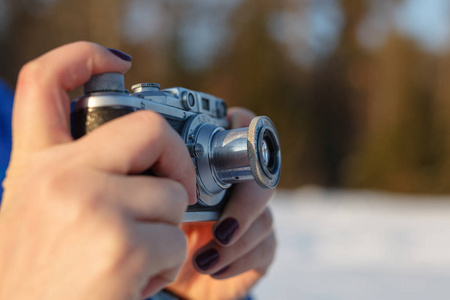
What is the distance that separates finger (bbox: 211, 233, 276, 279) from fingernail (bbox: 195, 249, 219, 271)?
3 cm

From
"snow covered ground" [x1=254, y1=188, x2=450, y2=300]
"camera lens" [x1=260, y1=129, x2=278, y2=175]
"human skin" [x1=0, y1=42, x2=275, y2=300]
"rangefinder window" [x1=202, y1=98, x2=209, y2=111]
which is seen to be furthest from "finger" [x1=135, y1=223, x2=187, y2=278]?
"snow covered ground" [x1=254, y1=188, x2=450, y2=300]

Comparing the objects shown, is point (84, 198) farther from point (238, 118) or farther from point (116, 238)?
point (238, 118)

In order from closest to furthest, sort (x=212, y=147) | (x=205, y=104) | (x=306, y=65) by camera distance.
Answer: (x=212, y=147)
(x=205, y=104)
(x=306, y=65)

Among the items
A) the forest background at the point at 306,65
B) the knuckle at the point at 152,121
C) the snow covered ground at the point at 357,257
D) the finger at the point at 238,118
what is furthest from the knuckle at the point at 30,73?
the forest background at the point at 306,65

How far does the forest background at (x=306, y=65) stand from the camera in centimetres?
702

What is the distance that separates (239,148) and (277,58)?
26.9ft

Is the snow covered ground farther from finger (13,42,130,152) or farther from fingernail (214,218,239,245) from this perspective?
finger (13,42,130,152)

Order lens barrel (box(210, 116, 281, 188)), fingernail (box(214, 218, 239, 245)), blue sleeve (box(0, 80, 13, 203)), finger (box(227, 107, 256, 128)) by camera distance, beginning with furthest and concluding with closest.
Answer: blue sleeve (box(0, 80, 13, 203)) → finger (box(227, 107, 256, 128)) → fingernail (box(214, 218, 239, 245)) → lens barrel (box(210, 116, 281, 188))

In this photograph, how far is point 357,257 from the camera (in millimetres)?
2482

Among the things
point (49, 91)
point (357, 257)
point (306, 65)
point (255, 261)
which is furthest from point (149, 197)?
point (306, 65)

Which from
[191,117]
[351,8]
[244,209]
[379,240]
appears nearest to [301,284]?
[379,240]

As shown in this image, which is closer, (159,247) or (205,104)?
(159,247)

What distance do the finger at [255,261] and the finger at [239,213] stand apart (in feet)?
0.21

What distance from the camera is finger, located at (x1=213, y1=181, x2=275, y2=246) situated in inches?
29.6
